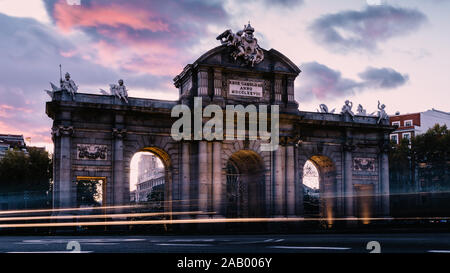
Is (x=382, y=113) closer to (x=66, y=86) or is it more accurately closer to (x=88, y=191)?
(x=66, y=86)

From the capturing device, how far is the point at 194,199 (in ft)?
138

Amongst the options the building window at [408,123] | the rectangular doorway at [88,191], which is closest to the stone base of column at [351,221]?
the rectangular doorway at [88,191]

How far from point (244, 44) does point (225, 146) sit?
27.4 feet

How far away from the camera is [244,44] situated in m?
44.3

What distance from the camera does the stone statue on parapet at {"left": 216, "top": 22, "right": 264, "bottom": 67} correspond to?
144 feet

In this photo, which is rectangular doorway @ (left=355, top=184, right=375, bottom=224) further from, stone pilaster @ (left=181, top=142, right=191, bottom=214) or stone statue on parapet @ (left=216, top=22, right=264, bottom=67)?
stone pilaster @ (left=181, top=142, right=191, bottom=214)

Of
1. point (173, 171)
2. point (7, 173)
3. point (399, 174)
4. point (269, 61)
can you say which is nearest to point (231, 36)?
point (269, 61)

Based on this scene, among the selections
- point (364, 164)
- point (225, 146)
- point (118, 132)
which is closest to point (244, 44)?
point (225, 146)

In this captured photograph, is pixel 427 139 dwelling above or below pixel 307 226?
above

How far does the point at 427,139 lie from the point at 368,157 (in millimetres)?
24946

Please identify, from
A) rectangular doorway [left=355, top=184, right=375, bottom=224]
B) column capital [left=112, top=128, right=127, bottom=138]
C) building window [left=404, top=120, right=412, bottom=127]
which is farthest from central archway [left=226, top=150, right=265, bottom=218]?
building window [left=404, top=120, right=412, bottom=127]

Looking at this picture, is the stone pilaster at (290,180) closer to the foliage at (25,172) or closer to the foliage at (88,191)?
the foliage at (25,172)
